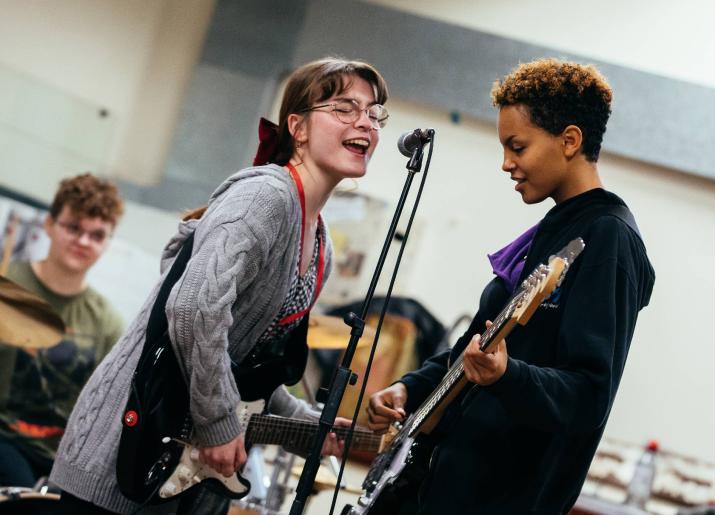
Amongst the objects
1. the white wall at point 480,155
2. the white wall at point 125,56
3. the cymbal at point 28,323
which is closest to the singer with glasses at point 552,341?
the cymbal at point 28,323

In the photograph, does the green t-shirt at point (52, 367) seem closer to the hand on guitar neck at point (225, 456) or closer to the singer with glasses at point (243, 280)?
the singer with glasses at point (243, 280)

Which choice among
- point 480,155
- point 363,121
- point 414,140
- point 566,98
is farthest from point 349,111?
point 480,155

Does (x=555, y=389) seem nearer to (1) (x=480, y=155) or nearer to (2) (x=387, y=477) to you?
(2) (x=387, y=477)

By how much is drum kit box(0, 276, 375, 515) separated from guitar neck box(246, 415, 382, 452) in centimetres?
53

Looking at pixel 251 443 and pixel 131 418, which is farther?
pixel 251 443

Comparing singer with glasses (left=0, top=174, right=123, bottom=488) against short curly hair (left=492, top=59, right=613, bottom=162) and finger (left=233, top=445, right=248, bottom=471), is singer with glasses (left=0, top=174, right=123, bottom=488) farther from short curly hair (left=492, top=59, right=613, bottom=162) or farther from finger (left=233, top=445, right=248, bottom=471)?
short curly hair (left=492, top=59, right=613, bottom=162)

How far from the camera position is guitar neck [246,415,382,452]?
2568mm

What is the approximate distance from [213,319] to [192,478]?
425 mm

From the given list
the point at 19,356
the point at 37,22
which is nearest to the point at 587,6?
the point at 37,22

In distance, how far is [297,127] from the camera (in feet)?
8.13

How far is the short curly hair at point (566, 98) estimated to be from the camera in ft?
6.83

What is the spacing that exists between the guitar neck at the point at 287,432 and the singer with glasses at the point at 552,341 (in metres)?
0.55

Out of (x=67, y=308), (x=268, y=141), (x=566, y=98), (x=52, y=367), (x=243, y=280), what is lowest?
(x=52, y=367)

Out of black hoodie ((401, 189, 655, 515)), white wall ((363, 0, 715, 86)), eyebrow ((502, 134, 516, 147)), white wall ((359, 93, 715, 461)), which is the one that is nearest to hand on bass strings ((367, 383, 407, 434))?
black hoodie ((401, 189, 655, 515))
